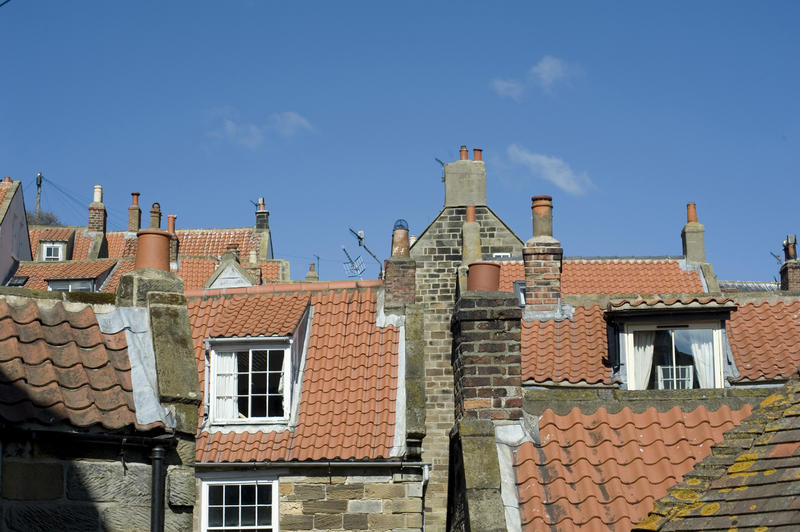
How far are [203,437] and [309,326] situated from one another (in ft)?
9.54

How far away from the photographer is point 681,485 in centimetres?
1005

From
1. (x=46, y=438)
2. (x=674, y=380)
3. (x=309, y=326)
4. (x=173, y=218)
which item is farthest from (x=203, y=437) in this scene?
(x=173, y=218)

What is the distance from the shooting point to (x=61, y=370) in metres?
8.29

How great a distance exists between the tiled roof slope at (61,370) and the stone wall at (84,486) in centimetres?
19

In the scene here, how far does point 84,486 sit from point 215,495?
8938mm

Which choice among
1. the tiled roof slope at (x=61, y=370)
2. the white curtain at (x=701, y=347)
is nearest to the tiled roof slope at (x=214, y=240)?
the white curtain at (x=701, y=347)

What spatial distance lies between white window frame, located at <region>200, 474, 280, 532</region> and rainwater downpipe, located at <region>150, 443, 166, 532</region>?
826 centimetres

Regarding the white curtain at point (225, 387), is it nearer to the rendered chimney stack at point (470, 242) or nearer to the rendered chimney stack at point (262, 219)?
the rendered chimney stack at point (470, 242)

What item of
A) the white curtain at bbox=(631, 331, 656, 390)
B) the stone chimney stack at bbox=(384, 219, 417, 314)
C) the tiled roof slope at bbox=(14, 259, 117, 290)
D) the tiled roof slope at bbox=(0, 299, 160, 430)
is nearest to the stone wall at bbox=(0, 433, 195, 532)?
the tiled roof slope at bbox=(0, 299, 160, 430)

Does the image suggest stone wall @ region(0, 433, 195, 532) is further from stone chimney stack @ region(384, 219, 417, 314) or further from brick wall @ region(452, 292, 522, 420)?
stone chimney stack @ region(384, 219, 417, 314)

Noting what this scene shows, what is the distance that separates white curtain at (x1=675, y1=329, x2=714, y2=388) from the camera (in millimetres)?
16344

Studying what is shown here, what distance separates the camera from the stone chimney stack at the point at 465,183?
26031 millimetres

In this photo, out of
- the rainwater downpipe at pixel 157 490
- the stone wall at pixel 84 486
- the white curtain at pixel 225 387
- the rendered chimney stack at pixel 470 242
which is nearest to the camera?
the stone wall at pixel 84 486

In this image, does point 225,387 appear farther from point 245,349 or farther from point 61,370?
→ point 61,370
